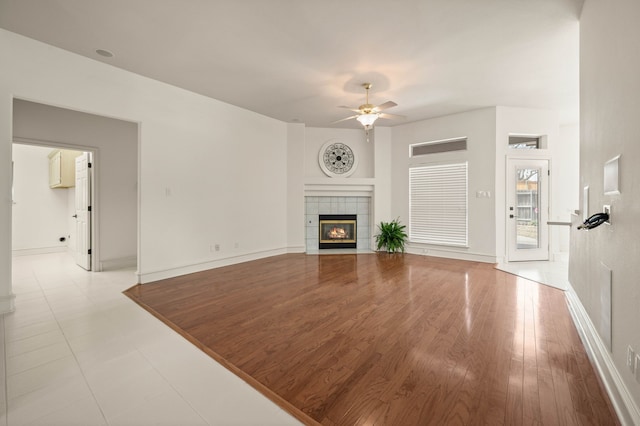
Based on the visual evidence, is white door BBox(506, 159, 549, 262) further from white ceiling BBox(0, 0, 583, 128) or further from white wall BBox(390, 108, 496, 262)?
white ceiling BBox(0, 0, 583, 128)

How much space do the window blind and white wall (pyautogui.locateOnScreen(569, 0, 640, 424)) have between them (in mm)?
3362

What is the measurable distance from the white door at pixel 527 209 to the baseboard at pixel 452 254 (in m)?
0.46

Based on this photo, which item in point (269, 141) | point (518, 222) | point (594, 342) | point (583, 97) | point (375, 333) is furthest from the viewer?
point (269, 141)

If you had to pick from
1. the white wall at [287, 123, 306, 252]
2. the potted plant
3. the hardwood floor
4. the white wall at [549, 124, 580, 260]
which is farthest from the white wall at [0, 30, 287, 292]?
the white wall at [549, 124, 580, 260]

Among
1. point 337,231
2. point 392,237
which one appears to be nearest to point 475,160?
point 392,237

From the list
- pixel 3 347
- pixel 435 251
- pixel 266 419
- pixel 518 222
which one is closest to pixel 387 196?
pixel 435 251

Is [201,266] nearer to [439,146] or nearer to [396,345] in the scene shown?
[396,345]

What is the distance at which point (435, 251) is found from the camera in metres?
6.18

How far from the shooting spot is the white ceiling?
Answer: 2680 mm

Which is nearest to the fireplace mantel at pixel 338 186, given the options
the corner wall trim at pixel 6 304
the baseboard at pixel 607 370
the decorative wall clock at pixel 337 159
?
the decorative wall clock at pixel 337 159

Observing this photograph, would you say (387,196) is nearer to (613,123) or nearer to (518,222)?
(518,222)

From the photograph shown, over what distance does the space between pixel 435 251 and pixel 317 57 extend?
15.4 ft

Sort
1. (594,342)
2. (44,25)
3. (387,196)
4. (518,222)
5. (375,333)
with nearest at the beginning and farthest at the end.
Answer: (594,342), (375,333), (44,25), (518,222), (387,196)

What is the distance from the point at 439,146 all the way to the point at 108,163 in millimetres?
6736
